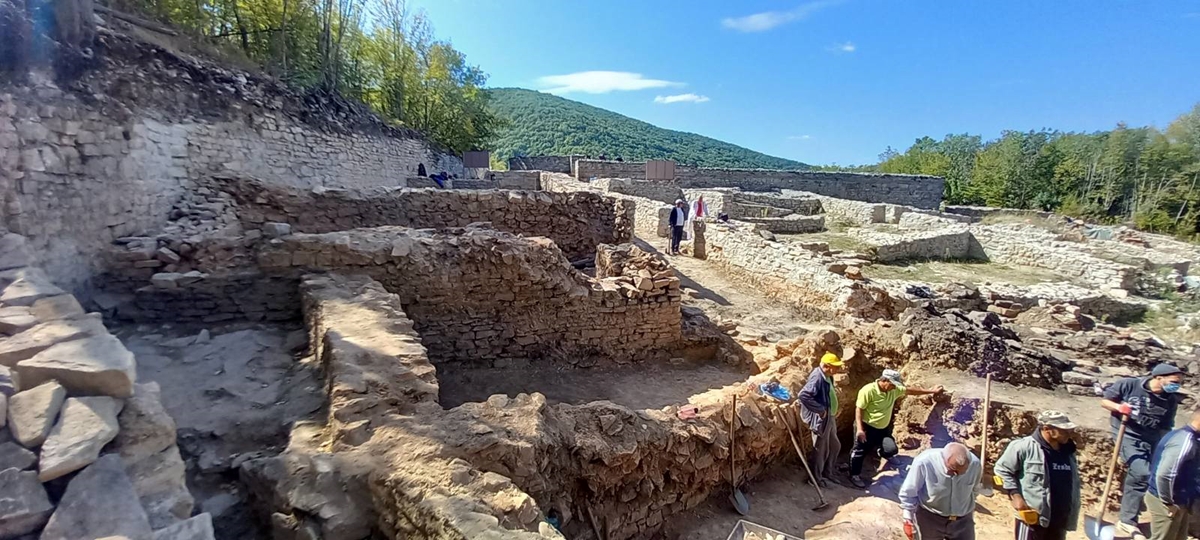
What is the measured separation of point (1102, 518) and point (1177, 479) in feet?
3.92

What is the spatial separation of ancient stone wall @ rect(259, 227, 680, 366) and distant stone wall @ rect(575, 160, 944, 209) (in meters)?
22.8

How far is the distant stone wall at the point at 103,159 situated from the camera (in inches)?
186

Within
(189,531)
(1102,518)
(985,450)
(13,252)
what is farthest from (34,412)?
(1102,518)

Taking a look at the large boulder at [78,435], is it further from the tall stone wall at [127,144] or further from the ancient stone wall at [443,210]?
the ancient stone wall at [443,210]

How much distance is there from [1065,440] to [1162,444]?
1.14 meters

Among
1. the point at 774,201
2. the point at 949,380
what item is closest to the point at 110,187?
the point at 949,380

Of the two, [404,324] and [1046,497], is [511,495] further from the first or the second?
[1046,497]

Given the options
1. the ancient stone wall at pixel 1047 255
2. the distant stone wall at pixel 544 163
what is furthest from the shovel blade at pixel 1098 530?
the distant stone wall at pixel 544 163

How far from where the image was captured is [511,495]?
2.87m

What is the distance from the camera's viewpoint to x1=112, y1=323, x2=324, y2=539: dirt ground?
317cm

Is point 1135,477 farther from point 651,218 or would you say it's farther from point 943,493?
point 651,218

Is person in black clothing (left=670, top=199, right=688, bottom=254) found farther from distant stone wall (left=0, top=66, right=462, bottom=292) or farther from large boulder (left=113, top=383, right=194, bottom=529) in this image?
large boulder (left=113, top=383, right=194, bottom=529)

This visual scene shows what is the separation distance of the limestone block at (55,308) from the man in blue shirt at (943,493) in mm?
5702

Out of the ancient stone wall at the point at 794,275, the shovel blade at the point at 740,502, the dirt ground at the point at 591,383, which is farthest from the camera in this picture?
the ancient stone wall at the point at 794,275
